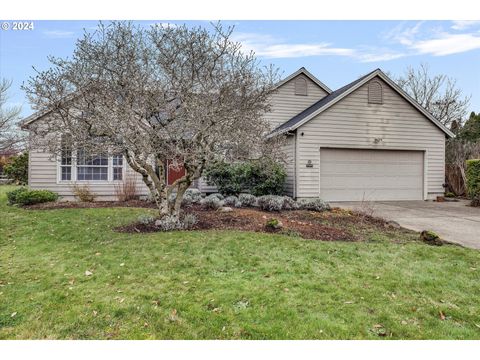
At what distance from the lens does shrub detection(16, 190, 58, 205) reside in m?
11.1

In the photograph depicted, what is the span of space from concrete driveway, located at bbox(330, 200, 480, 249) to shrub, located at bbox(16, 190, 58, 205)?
9.84 meters

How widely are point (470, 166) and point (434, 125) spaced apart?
211 cm

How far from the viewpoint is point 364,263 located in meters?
4.96

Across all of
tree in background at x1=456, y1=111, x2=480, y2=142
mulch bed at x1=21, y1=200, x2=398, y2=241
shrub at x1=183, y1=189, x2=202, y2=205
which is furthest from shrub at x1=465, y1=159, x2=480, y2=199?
shrub at x1=183, y1=189, x2=202, y2=205

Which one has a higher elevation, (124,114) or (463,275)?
(124,114)

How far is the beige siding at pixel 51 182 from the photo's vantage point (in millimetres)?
12586

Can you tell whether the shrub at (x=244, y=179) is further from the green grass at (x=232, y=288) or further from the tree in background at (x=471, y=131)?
the tree in background at (x=471, y=131)

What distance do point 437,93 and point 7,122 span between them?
28.3 m

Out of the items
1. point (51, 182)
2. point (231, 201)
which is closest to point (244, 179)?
point (231, 201)

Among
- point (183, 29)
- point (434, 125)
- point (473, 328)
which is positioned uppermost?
point (183, 29)

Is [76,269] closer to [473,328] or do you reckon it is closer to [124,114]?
[124,114]

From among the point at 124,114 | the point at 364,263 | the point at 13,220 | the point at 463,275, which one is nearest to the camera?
the point at 463,275

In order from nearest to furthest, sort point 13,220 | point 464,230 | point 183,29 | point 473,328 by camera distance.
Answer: point 473,328
point 183,29
point 464,230
point 13,220

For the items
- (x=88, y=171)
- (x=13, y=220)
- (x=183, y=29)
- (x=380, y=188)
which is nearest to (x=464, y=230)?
(x=380, y=188)
